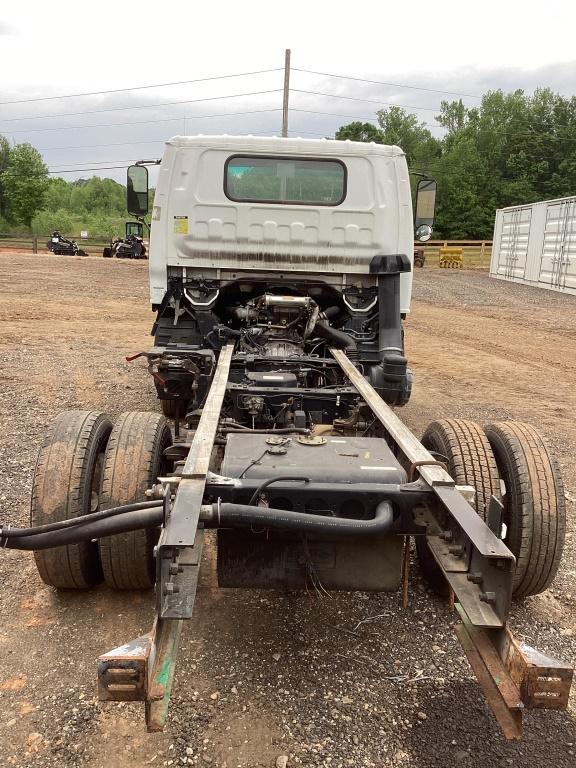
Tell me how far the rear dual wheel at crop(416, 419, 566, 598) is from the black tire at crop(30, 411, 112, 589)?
5.88 ft

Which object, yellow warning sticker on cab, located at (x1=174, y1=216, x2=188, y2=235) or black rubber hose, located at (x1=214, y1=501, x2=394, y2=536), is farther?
yellow warning sticker on cab, located at (x1=174, y1=216, x2=188, y2=235)

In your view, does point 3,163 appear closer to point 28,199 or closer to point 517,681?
point 28,199

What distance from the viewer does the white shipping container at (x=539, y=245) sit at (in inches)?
858

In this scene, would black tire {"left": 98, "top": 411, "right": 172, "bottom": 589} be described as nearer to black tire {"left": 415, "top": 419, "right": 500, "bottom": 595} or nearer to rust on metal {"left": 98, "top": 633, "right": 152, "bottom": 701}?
rust on metal {"left": 98, "top": 633, "right": 152, "bottom": 701}

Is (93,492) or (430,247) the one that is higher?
(430,247)

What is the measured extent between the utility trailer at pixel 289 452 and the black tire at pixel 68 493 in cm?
1

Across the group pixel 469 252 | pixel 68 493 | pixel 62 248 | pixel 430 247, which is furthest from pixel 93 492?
pixel 430 247

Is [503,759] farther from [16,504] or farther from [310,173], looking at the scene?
[310,173]

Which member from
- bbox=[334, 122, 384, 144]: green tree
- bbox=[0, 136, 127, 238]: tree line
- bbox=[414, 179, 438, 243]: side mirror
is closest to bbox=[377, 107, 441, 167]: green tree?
bbox=[334, 122, 384, 144]: green tree

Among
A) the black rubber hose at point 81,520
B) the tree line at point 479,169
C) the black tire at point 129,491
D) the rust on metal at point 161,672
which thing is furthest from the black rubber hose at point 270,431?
the tree line at point 479,169

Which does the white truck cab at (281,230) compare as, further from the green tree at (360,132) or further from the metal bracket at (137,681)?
the green tree at (360,132)

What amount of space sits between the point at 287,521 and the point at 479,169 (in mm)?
58766

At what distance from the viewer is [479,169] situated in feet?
183

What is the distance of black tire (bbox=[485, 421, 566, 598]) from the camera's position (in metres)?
3.27
